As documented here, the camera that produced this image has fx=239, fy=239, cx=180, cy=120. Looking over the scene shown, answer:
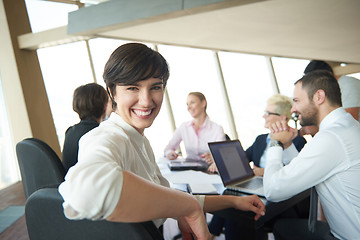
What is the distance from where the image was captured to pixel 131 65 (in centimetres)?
82

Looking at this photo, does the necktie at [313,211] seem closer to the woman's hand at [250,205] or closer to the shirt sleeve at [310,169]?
the shirt sleeve at [310,169]

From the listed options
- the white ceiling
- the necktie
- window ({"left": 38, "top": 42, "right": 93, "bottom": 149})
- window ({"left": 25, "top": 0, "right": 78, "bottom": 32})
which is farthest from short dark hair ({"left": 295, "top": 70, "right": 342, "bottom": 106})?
window ({"left": 25, "top": 0, "right": 78, "bottom": 32})

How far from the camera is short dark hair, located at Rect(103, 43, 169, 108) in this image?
82 centimetres

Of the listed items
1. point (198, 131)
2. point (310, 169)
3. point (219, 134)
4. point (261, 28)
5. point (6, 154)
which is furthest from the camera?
point (6, 154)

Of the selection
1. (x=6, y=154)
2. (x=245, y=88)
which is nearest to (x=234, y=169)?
(x=245, y=88)

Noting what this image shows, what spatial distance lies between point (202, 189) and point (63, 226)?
1010mm

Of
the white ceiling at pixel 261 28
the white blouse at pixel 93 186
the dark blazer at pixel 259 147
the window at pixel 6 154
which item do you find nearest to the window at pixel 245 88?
the white ceiling at pixel 261 28

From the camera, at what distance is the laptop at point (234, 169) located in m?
1.47

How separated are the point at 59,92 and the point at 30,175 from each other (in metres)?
4.99

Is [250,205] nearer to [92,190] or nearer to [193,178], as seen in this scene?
[193,178]

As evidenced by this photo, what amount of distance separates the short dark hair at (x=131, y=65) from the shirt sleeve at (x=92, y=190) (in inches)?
15.7

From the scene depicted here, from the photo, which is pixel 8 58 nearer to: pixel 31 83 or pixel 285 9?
pixel 31 83

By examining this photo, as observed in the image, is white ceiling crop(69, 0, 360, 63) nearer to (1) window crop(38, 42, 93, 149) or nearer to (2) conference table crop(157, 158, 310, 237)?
(1) window crop(38, 42, 93, 149)

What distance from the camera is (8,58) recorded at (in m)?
5.10
